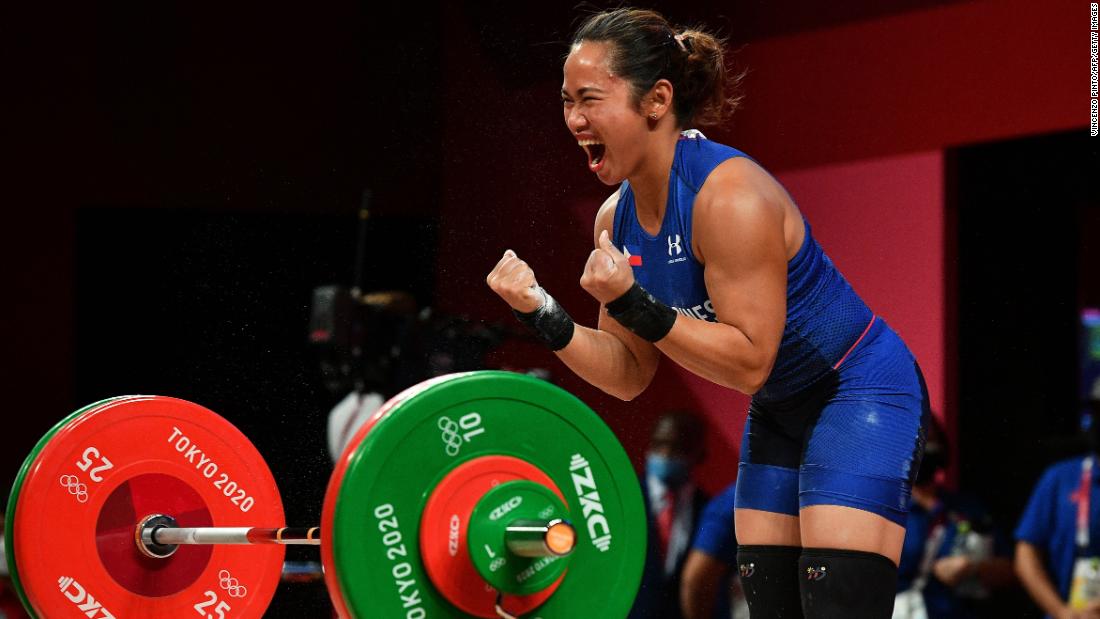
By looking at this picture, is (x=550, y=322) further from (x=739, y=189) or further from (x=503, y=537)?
(x=503, y=537)

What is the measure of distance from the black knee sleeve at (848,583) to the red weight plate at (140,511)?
121cm

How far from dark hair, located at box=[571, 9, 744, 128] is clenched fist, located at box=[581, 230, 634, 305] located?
432 millimetres

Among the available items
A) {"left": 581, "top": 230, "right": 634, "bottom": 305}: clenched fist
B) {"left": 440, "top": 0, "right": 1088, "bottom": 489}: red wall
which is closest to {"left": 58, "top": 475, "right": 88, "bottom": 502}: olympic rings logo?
{"left": 581, "top": 230, "right": 634, "bottom": 305}: clenched fist

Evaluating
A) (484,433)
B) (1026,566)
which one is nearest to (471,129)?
(1026,566)

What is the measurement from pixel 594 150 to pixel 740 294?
47 centimetres

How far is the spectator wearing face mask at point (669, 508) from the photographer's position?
443cm

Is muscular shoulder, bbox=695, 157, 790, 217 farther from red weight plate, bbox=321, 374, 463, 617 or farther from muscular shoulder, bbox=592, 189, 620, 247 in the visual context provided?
red weight plate, bbox=321, 374, 463, 617

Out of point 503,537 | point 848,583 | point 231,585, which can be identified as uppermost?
point 503,537

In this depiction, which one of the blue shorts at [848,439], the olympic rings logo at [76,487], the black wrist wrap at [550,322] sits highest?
the black wrist wrap at [550,322]

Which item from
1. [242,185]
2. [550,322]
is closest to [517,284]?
[550,322]

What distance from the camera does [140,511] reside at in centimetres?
285

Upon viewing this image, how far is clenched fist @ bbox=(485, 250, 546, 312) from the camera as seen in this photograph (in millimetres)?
2383

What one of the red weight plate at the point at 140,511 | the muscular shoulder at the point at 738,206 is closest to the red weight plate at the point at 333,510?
the muscular shoulder at the point at 738,206

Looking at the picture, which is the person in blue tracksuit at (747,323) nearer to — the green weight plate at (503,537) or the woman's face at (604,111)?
the woman's face at (604,111)
